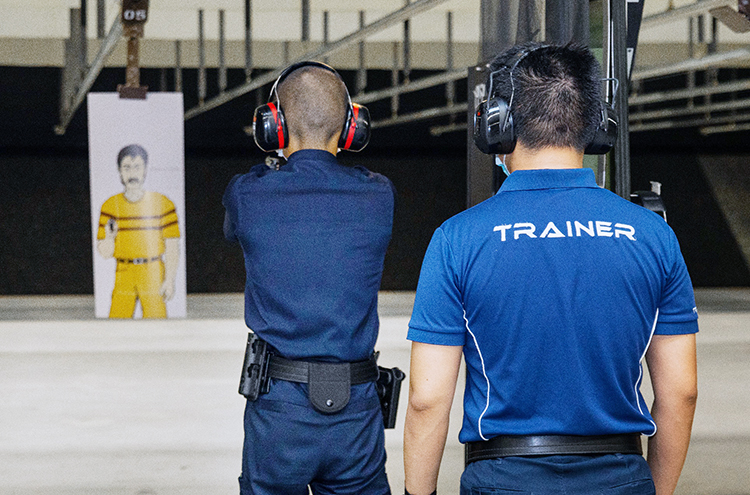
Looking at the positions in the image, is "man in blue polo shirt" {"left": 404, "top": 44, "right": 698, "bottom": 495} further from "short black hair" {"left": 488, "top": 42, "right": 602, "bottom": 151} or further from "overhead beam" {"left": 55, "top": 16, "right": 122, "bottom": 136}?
"overhead beam" {"left": 55, "top": 16, "right": 122, "bottom": 136}

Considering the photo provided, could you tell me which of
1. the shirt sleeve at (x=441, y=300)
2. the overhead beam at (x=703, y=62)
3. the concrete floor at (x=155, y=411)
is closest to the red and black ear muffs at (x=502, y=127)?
the shirt sleeve at (x=441, y=300)

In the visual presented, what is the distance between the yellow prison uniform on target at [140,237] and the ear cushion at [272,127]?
6.25 meters

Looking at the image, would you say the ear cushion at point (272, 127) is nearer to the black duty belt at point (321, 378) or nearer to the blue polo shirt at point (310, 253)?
the blue polo shirt at point (310, 253)

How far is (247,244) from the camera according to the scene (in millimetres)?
1955

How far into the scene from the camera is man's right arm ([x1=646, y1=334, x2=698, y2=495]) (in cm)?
142

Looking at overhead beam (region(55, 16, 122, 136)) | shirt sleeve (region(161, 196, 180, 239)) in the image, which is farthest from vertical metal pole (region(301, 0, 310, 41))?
shirt sleeve (region(161, 196, 180, 239))

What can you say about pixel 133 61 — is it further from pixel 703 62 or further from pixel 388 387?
pixel 388 387

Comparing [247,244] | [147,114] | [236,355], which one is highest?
[147,114]

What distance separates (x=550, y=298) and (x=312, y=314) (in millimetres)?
725

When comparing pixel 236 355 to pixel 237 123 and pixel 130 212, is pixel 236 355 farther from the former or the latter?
pixel 237 123

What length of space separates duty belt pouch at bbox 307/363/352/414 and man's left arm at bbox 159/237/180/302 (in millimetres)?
6408

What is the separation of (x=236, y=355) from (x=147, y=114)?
2.59 metres

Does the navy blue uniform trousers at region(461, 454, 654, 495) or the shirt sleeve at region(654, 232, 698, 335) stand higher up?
the shirt sleeve at region(654, 232, 698, 335)

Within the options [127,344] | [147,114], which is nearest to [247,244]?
[127,344]
